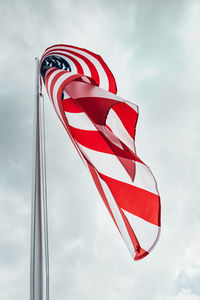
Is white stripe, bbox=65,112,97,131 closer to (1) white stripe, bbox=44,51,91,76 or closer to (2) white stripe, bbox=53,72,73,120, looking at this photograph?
(2) white stripe, bbox=53,72,73,120

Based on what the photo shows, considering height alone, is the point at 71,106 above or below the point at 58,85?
below

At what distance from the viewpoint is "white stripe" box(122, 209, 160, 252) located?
6176 mm

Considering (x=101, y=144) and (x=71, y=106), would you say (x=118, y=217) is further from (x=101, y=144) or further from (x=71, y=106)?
(x=71, y=106)

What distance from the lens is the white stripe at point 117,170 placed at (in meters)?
6.66

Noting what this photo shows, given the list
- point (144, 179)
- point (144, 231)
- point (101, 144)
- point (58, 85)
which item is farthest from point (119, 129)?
point (144, 231)

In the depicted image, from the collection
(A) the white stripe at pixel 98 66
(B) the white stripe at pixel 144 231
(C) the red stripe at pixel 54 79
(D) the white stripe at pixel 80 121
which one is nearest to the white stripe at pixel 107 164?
(D) the white stripe at pixel 80 121

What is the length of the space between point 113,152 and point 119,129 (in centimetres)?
103

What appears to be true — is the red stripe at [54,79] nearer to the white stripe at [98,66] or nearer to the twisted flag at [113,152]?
the twisted flag at [113,152]

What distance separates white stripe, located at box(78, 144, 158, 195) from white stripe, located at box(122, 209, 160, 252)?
0.75 metres

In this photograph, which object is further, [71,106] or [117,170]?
[71,106]

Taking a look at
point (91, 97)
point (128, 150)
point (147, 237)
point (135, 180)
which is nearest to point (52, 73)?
point (91, 97)

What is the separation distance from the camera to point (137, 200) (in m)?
6.55

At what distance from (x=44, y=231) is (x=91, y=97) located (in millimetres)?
3451

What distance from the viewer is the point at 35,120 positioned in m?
6.96
